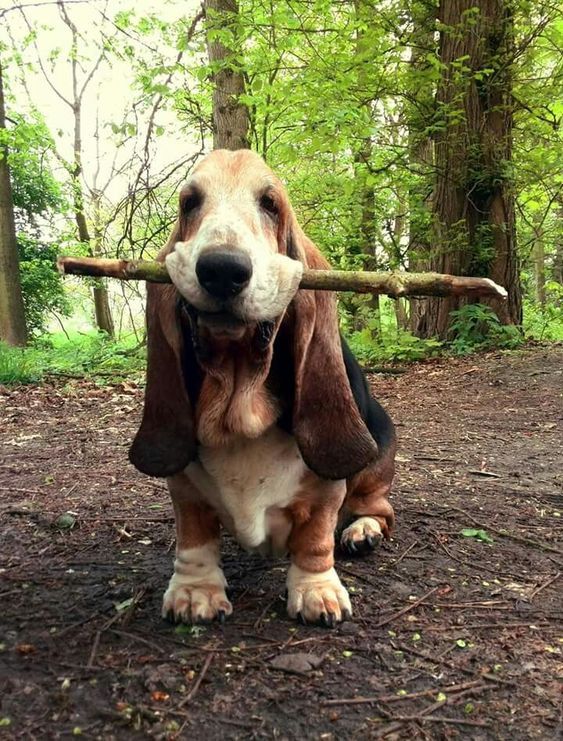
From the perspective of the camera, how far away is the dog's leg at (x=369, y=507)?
3.22 metres

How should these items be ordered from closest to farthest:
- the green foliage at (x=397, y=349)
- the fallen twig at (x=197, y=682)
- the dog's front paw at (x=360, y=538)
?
the fallen twig at (x=197, y=682) < the dog's front paw at (x=360, y=538) < the green foliage at (x=397, y=349)

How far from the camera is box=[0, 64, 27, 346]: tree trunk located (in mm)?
13750

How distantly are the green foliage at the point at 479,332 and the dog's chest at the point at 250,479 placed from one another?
7584mm

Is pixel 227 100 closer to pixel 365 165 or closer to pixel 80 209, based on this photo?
pixel 365 165

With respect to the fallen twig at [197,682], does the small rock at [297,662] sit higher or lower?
lower

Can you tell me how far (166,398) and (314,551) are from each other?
2.77ft

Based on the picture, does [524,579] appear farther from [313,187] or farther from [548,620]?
[313,187]

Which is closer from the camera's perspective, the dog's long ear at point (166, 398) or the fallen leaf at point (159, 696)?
the fallen leaf at point (159, 696)

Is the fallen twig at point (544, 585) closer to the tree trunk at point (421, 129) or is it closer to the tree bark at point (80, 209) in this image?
the tree trunk at point (421, 129)

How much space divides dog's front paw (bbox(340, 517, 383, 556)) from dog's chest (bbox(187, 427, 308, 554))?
666mm

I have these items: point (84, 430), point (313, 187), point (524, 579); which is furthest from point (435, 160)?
point (524, 579)

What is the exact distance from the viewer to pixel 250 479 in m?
2.51

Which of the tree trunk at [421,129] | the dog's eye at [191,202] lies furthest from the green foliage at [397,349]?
the dog's eye at [191,202]

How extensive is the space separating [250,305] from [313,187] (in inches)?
434
